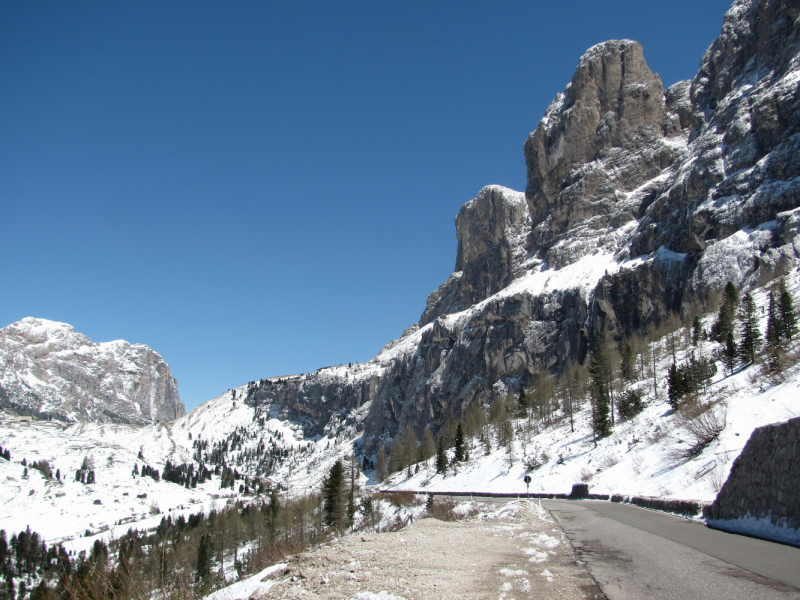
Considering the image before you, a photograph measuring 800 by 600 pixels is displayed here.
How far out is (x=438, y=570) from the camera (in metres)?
8.61

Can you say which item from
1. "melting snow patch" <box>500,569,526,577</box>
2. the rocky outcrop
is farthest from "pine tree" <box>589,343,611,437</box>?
the rocky outcrop

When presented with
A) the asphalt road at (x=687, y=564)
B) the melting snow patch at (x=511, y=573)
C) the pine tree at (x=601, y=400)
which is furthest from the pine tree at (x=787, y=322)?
the melting snow patch at (x=511, y=573)

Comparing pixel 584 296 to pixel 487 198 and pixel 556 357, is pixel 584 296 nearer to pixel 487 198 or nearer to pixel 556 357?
pixel 556 357

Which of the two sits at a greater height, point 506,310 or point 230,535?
point 506,310

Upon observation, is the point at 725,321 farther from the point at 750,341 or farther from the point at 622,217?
the point at 622,217

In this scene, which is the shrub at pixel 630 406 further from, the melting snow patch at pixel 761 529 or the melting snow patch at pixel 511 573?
the melting snow patch at pixel 511 573

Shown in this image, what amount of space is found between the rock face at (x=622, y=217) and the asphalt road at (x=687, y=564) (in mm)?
81718

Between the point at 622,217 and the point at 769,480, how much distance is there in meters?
145

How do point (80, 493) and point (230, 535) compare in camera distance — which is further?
point (80, 493)

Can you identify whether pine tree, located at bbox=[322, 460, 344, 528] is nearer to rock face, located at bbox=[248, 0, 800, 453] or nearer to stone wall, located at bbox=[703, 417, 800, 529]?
stone wall, located at bbox=[703, 417, 800, 529]

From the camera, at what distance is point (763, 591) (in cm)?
602

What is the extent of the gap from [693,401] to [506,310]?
99.4 m

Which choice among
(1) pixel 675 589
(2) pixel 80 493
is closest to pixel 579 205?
(1) pixel 675 589

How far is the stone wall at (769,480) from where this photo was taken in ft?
31.7
